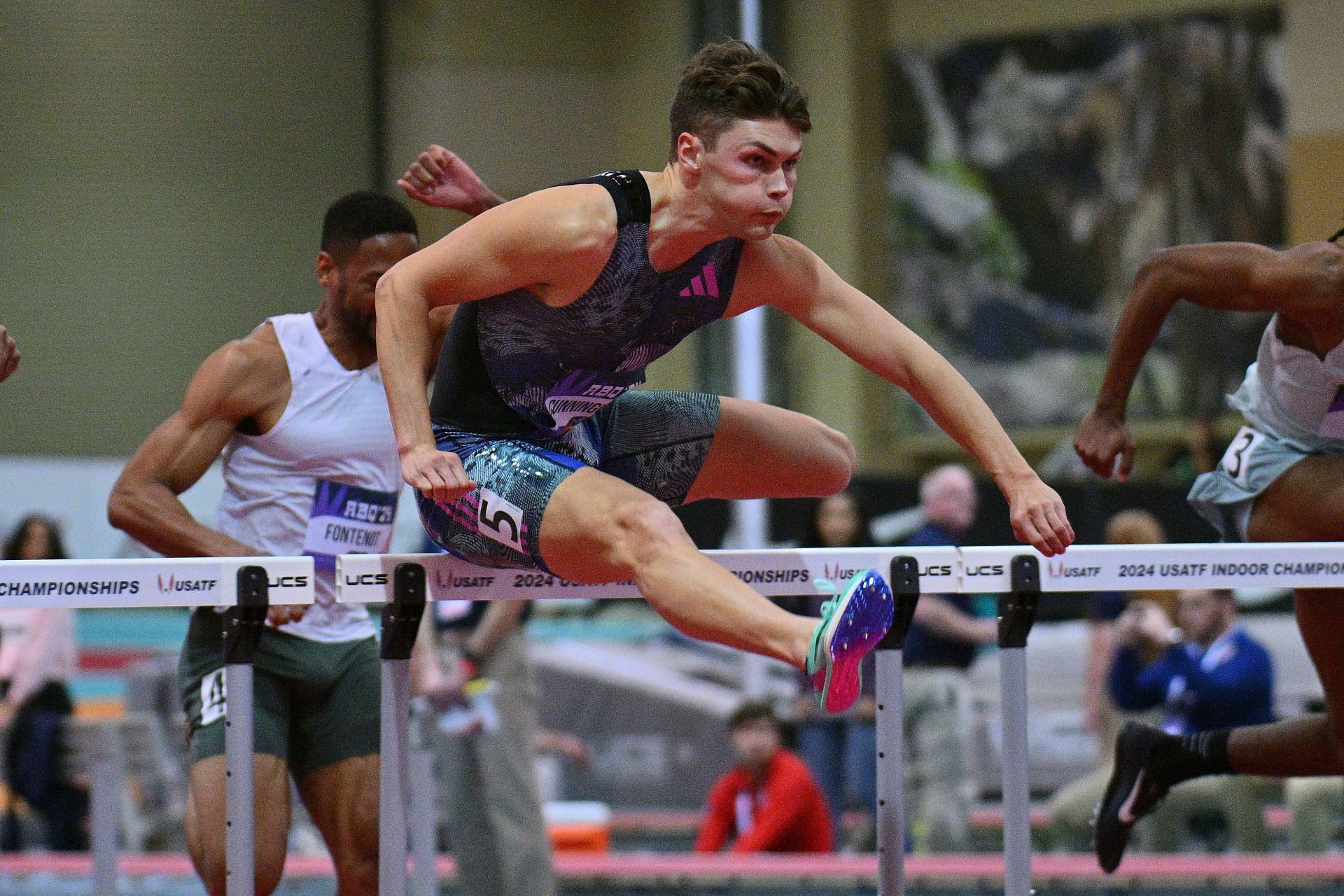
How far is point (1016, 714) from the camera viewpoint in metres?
3.09

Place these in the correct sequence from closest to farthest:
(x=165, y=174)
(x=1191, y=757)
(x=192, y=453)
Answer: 1. (x=192, y=453)
2. (x=1191, y=757)
3. (x=165, y=174)

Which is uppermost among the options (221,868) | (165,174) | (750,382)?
(165,174)

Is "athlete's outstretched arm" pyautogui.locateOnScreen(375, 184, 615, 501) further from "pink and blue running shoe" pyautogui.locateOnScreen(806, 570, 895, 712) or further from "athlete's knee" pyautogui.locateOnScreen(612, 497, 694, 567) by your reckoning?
"pink and blue running shoe" pyautogui.locateOnScreen(806, 570, 895, 712)

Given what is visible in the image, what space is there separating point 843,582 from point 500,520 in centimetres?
62

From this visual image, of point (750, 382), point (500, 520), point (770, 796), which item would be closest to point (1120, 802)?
point (500, 520)

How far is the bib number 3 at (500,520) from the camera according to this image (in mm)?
2826

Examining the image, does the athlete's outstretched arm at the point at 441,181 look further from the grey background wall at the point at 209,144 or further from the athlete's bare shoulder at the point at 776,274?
the grey background wall at the point at 209,144

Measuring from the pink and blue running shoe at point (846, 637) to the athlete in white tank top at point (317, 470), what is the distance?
1.31 metres

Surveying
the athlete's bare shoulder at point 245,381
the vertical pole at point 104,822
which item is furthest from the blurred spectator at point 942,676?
the athlete's bare shoulder at point 245,381

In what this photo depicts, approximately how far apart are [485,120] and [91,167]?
6.34 feet

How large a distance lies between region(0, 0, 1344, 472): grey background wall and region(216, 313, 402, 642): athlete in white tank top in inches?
182

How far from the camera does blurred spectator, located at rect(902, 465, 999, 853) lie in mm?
6109

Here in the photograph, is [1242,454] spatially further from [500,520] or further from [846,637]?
Answer: [500,520]

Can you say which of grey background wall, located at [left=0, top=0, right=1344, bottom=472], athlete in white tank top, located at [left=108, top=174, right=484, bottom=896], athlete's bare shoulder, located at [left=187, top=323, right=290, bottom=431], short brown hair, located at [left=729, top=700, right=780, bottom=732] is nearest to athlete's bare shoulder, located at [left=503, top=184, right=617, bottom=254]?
athlete in white tank top, located at [left=108, top=174, right=484, bottom=896]
